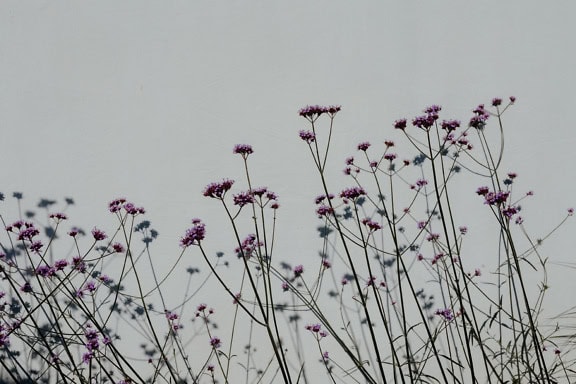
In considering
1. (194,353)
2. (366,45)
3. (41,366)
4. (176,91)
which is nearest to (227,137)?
(176,91)

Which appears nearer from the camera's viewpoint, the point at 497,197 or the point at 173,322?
the point at 497,197

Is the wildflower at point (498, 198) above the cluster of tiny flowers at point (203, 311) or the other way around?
above

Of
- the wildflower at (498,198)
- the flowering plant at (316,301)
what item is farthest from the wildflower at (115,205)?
the wildflower at (498,198)

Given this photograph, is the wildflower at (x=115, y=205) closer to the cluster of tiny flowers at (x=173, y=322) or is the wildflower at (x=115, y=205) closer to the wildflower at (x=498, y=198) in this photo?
the cluster of tiny flowers at (x=173, y=322)

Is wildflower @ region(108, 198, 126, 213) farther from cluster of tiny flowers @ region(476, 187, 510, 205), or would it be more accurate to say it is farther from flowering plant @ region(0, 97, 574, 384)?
cluster of tiny flowers @ region(476, 187, 510, 205)

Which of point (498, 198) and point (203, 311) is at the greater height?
point (498, 198)

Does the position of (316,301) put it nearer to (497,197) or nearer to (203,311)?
(203,311)

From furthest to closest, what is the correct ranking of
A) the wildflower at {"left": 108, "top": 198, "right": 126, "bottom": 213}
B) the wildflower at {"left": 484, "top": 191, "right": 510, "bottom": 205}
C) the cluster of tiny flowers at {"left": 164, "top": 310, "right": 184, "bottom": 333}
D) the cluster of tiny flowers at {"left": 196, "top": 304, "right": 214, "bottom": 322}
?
the cluster of tiny flowers at {"left": 164, "top": 310, "right": 184, "bottom": 333}, the cluster of tiny flowers at {"left": 196, "top": 304, "right": 214, "bottom": 322}, the wildflower at {"left": 108, "top": 198, "right": 126, "bottom": 213}, the wildflower at {"left": 484, "top": 191, "right": 510, "bottom": 205}

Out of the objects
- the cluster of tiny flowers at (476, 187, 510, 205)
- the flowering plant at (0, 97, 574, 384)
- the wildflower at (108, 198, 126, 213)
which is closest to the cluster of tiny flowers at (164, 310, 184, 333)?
the flowering plant at (0, 97, 574, 384)

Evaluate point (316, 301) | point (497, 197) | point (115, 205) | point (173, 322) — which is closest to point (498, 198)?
point (497, 197)

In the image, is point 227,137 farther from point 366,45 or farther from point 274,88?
point 366,45

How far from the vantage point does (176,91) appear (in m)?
2.65

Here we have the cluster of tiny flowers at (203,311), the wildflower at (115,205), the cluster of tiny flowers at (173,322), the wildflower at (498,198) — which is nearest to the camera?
the wildflower at (498,198)

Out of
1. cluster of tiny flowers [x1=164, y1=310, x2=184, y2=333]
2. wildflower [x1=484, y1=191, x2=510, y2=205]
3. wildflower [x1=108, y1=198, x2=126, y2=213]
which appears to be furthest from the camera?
cluster of tiny flowers [x1=164, y1=310, x2=184, y2=333]
